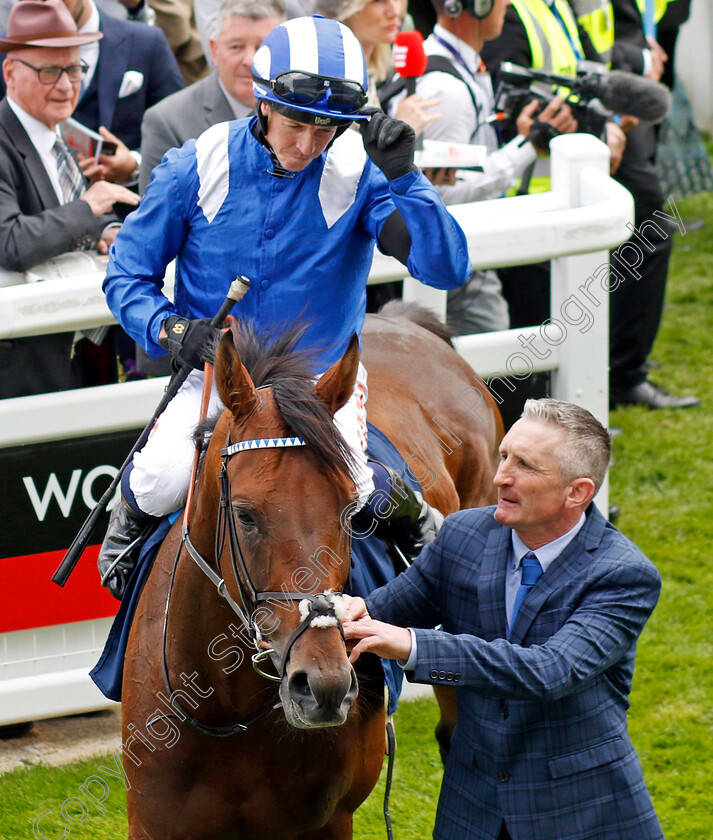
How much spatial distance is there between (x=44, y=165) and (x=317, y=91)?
2191 millimetres

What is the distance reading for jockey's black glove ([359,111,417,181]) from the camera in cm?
319

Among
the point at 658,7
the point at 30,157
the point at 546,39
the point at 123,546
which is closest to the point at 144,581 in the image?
the point at 123,546

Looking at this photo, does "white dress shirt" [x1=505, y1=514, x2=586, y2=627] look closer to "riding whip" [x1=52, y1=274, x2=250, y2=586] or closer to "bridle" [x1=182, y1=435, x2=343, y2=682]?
"bridle" [x1=182, y1=435, x2=343, y2=682]

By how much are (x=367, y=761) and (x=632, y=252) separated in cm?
509

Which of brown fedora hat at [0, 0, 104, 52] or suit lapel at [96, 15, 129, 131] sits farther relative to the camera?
A: suit lapel at [96, 15, 129, 131]

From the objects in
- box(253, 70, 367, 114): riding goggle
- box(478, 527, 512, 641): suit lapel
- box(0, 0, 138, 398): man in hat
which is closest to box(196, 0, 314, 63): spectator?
box(0, 0, 138, 398): man in hat

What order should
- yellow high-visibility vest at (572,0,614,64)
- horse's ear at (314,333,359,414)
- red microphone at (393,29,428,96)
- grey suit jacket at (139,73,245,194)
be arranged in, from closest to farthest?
horse's ear at (314,333,359,414) → grey suit jacket at (139,73,245,194) → red microphone at (393,29,428,96) → yellow high-visibility vest at (572,0,614,64)

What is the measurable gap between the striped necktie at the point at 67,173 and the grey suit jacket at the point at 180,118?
27 cm

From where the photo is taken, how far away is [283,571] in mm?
2580

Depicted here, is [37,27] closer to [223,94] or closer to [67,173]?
[67,173]

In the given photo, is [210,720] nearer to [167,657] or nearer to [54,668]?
[167,657]

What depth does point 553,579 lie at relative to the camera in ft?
9.45

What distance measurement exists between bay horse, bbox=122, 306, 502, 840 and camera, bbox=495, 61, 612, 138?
357cm

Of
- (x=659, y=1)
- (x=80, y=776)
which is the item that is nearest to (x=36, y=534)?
(x=80, y=776)
